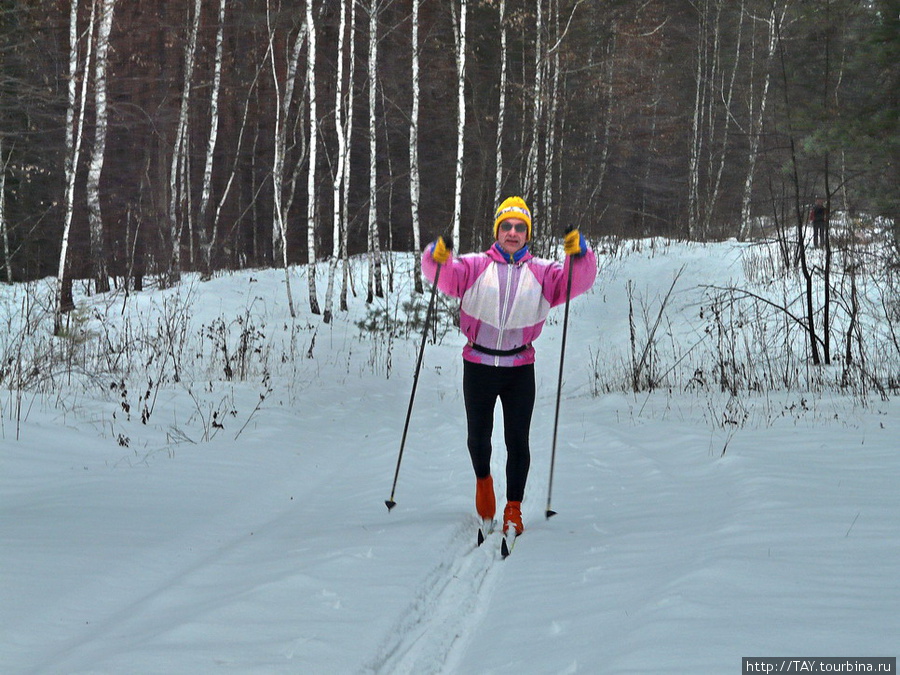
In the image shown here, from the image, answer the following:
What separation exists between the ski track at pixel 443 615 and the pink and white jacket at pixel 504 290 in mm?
1217

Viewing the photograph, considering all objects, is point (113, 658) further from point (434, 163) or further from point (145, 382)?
point (434, 163)

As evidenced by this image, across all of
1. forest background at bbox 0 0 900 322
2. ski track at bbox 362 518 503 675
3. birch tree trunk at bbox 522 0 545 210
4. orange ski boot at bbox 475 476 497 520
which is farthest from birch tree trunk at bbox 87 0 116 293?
ski track at bbox 362 518 503 675

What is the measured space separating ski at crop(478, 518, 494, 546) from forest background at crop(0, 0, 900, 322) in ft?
22.9

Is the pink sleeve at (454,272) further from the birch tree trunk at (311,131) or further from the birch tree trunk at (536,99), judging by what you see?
the birch tree trunk at (536,99)

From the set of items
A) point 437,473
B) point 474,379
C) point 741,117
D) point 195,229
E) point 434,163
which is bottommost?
point 437,473

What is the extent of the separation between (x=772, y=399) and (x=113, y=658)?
7.79 m

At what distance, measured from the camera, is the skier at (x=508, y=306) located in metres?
4.64

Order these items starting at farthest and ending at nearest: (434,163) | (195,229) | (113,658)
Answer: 1. (195,229)
2. (434,163)
3. (113,658)

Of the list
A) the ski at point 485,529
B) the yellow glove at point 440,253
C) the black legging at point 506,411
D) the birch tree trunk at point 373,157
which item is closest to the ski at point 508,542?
the ski at point 485,529

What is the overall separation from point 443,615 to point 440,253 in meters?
2.17

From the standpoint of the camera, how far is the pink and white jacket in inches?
183

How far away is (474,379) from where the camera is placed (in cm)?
474

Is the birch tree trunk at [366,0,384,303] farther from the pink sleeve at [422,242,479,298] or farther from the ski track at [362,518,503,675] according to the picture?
the ski track at [362,518,503,675]

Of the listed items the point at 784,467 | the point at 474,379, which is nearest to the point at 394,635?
the point at 474,379
